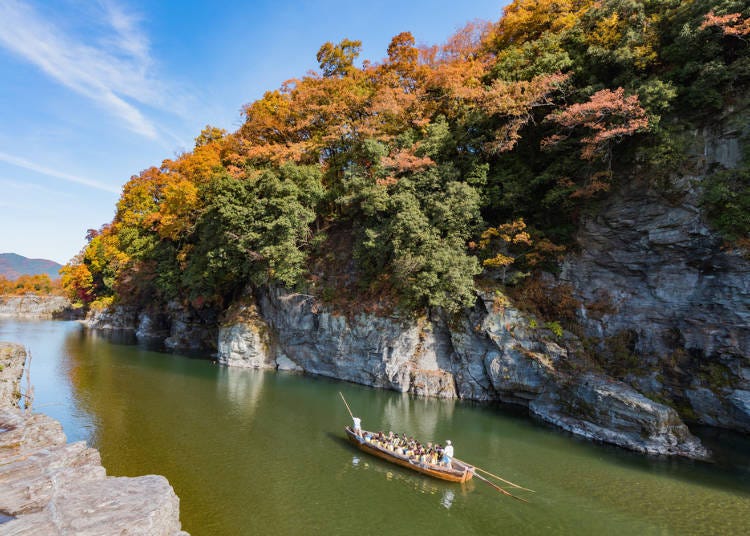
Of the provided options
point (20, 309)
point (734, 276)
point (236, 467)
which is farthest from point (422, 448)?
point (20, 309)

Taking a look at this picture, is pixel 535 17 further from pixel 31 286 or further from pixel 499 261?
pixel 31 286

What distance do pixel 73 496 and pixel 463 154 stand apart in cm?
2563

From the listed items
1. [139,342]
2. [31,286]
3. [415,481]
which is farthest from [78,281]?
[415,481]

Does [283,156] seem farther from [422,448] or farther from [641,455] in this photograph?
[641,455]

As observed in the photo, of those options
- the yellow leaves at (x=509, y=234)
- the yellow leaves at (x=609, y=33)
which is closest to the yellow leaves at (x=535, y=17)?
the yellow leaves at (x=609, y=33)

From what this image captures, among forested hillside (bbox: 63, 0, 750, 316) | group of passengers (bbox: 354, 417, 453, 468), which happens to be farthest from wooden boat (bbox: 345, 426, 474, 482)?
forested hillside (bbox: 63, 0, 750, 316)

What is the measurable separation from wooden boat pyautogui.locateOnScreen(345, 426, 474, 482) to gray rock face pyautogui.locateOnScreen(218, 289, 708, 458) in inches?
326

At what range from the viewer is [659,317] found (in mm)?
→ 21141

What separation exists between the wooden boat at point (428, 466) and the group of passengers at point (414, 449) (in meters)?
0.11

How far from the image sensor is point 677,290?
20625 mm

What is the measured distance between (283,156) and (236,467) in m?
24.4

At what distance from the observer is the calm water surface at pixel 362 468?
1172 cm

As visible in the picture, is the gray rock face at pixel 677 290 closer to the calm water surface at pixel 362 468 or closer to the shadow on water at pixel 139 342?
the calm water surface at pixel 362 468

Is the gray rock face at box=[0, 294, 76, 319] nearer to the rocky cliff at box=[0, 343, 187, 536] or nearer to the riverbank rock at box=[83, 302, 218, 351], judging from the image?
the riverbank rock at box=[83, 302, 218, 351]
